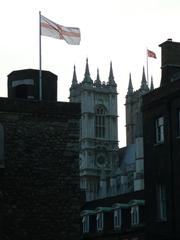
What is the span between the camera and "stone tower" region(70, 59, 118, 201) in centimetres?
16332

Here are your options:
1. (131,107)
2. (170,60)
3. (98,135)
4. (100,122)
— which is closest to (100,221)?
(170,60)

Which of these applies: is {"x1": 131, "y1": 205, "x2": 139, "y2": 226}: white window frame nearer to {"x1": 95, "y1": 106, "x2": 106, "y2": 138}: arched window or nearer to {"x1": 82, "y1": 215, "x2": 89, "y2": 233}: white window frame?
{"x1": 82, "y1": 215, "x2": 89, "y2": 233}: white window frame

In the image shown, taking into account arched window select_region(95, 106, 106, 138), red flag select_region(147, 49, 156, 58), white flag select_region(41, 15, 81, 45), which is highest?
arched window select_region(95, 106, 106, 138)

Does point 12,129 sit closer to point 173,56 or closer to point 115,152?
point 173,56

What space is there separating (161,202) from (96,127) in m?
127

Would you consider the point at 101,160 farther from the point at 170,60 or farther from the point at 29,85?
the point at 29,85

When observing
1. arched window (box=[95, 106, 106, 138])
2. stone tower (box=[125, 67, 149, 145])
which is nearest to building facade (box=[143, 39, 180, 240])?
arched window (box=[95, 106, 106, 138])

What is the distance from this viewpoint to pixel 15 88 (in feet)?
119

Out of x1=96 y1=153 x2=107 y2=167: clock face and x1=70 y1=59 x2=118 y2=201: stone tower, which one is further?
x1=96 y1=153 x2=107 y2=167: clock face

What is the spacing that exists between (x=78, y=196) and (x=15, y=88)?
20.7 feet

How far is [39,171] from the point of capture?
33312mm

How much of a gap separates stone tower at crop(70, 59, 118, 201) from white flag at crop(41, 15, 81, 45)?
4894 inches

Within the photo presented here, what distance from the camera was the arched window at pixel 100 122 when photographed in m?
171

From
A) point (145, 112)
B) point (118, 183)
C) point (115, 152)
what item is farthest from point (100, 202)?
point (115, 152)
